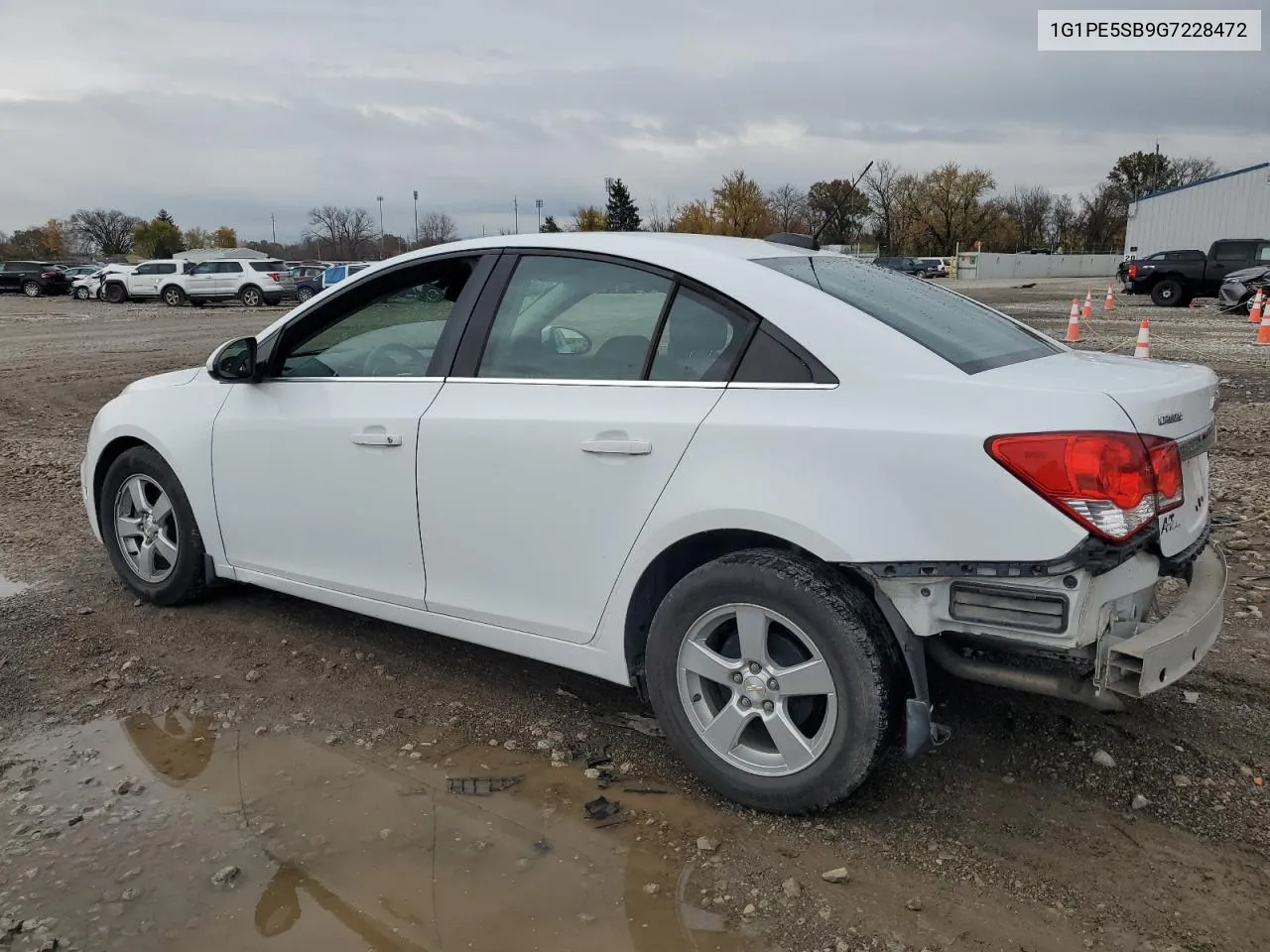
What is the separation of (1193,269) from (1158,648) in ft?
94.7

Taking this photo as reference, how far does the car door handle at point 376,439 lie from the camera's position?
11.7 feet

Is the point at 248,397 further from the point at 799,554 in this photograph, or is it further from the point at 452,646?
the point at 799,554

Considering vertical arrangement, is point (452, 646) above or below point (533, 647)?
below

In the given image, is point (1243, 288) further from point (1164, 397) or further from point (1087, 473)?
A: point (1087, 473)

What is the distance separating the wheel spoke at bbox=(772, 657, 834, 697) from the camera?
9.02ft

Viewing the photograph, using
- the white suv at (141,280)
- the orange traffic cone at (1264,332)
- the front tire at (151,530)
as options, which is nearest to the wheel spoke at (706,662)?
the front tire at (151,530)

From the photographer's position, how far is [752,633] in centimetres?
285

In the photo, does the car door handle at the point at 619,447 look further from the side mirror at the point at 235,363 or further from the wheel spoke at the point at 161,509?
the wheel spoke at the point at 161,509

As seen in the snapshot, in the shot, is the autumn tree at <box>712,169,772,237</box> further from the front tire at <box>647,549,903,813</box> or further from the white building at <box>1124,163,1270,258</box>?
the front tire at <box>647,549,903,813</box>

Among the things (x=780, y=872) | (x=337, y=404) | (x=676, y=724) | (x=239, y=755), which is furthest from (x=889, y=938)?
(x=337, y=404)

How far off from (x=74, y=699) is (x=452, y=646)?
56.1 inches

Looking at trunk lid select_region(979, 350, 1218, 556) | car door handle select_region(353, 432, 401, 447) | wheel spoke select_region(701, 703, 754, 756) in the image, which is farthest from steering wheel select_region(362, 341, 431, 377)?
trunk lid select_region(979, 350, 1218, 556)

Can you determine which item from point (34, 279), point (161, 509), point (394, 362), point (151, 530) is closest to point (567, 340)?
point (394, 362)

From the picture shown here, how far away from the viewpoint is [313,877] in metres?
2.72
